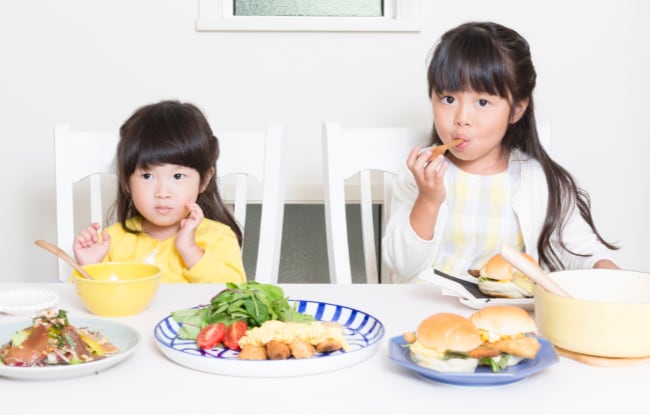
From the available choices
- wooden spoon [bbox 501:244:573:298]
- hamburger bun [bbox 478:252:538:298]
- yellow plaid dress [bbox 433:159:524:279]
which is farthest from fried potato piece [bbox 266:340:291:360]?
yellow plaid dress [bbox 433:159:524:279]

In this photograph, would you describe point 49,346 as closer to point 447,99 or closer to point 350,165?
point 350,165

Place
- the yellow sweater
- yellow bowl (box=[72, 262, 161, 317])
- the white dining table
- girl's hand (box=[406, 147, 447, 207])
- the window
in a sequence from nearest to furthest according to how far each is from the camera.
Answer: the white dining table
yellow bowl (box=[72, 262, 161, 317])
girl's hand (box=[406, 147, 447, 207])
the yellow sweater
the window

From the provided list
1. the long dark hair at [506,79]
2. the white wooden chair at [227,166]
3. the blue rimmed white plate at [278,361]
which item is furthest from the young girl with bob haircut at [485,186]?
the blue rimmed white plate at [278,361]

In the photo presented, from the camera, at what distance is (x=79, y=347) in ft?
2.75

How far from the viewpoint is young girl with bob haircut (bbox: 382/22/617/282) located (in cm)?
154

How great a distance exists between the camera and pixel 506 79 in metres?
1.56

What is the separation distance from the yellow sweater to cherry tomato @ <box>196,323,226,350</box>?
583 millimetres

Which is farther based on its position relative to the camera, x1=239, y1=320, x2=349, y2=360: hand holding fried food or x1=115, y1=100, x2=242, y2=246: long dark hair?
x1=115, y1=100, x2=242, y2=246: long dark hair

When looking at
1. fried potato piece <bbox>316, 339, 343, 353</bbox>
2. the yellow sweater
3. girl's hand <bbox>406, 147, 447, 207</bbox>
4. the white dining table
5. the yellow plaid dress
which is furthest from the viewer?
the yellow plaid dress

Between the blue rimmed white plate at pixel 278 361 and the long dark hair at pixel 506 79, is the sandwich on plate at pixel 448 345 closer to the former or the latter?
the blue rimmed white plate at pixel 278 361

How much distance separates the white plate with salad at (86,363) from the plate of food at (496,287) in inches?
15.3

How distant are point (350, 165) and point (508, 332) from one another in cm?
79

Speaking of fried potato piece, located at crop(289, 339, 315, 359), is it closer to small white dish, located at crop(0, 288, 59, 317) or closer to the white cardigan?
small white dish, located at crop(0, 288, 59, 317)

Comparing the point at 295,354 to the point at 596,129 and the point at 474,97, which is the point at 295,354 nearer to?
the point at 474,97
